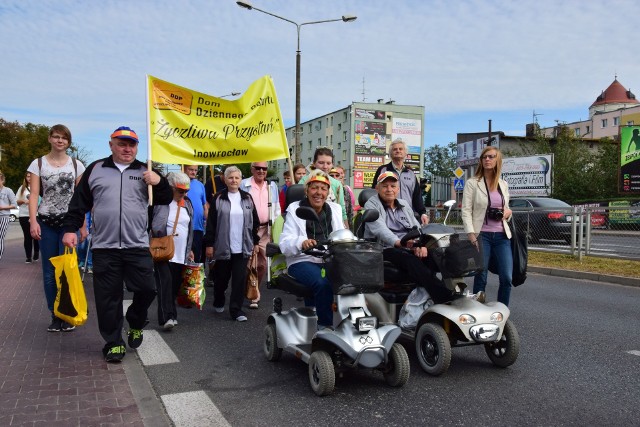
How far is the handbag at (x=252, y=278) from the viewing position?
7383 millimetres

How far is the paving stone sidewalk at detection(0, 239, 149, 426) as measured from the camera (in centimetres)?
362

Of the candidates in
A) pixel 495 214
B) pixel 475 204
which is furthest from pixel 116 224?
pixel 495 214

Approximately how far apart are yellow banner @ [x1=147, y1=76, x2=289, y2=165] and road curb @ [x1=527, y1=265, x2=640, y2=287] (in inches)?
267

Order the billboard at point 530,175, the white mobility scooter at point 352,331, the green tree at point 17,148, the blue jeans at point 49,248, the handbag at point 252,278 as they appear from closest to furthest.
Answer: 1. the white mobility scooter at point 352,331
2. the blue jeans at point 49,248
3. the handbag at point 252,278
4. the billboard at point 530,175
5. the green tree at point 17,148

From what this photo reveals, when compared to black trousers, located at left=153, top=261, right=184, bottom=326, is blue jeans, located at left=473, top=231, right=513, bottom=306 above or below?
above

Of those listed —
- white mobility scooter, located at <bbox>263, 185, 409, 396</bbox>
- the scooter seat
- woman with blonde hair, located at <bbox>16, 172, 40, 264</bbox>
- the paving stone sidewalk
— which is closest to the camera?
the paving stone sidewalk

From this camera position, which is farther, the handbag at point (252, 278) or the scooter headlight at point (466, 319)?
the handbag at point (252, 278)

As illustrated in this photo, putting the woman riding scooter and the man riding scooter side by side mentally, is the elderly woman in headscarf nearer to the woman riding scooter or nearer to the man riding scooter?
the woman riding scooter

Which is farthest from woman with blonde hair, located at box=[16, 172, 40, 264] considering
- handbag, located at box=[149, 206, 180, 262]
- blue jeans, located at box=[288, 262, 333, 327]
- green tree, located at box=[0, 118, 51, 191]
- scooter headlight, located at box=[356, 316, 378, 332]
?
green tree, located at box=[0, 118, 51, 191]

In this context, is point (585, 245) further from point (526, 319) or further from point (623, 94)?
point (623, 94)

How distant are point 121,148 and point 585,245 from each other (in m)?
11.5

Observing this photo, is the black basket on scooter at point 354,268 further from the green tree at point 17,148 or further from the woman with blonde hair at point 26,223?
the green tree at point 17,148

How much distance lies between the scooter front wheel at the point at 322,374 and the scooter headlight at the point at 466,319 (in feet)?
3.58

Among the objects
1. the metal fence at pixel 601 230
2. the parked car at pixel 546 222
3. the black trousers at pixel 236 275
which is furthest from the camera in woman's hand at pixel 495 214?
the parked car at pixel 546 222
